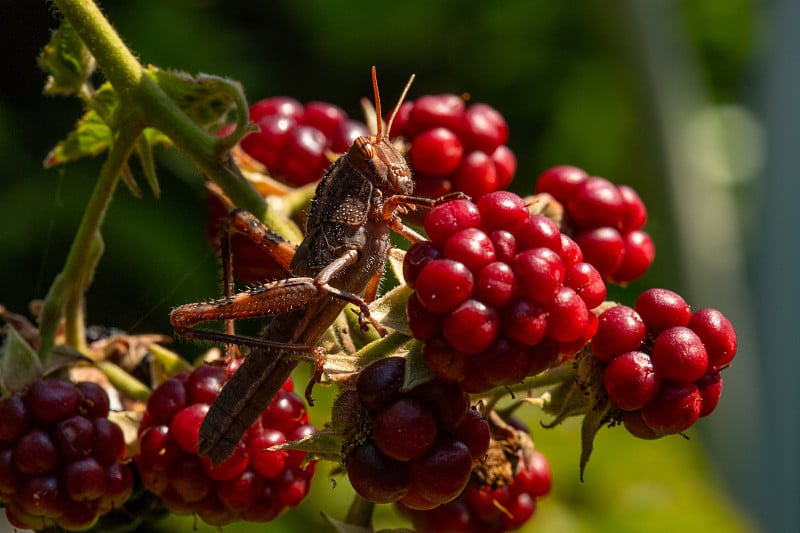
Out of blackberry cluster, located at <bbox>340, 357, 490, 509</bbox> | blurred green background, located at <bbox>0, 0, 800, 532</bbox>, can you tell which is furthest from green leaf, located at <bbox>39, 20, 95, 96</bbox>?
blurred green background, located at <bbox>0, 0, 800, 532</bbox>

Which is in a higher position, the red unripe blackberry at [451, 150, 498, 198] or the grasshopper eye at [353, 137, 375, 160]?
Answer: the grasshopper eye at [353, 137, 375, 160]

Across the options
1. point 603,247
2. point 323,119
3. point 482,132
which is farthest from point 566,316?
point 323,119

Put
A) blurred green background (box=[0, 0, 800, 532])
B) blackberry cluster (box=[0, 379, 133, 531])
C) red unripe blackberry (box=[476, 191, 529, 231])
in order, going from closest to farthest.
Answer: red unripe blackberry (box=[476, 191, 529, 231])
blackberry cluster (box=[0, 379, 133, 531])
blurred green background (box=[0, 0, 800, 532])

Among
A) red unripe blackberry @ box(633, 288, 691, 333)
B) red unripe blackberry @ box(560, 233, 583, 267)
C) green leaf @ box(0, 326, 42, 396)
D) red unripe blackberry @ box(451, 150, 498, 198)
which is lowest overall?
green leaf @ box(0, 326, 42, 396)

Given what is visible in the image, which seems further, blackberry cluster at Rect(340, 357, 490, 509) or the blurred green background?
the blurred green background

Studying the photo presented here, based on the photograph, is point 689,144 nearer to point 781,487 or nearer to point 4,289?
point 781,487

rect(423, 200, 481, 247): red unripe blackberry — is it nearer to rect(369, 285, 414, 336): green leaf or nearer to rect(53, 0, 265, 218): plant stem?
rect(369, 285, 414, 336): green leaf

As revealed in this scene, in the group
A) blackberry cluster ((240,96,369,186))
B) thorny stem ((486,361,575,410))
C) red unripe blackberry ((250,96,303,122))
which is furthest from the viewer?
red unripe blackberry ((250,96,303,122))

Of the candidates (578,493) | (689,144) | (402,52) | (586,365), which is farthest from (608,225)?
(689,144)
